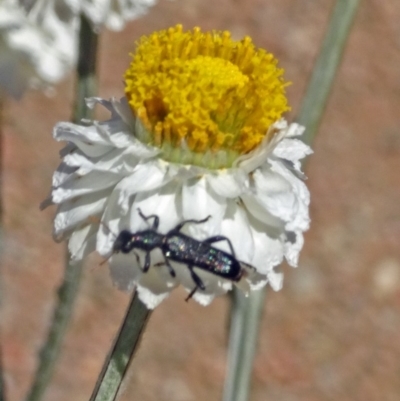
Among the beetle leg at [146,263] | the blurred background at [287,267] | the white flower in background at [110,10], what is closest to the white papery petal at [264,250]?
the beetle leg at [146,263]

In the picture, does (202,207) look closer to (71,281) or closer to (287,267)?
(71,281)

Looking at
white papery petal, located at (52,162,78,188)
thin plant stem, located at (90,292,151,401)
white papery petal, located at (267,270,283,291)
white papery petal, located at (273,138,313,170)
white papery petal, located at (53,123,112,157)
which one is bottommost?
thin plant stem, located at (90,292,151,401)

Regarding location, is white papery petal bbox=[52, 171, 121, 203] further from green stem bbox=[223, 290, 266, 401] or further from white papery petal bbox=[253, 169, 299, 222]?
green stem bbox=[223, 290, 266, 401]

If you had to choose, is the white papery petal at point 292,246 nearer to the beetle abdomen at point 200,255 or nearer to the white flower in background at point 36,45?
the beetle abdomen at point 200,255

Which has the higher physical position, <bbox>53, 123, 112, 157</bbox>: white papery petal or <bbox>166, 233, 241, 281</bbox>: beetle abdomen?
<bbox>53, 123, 112, 157</bbox>: white papery petal

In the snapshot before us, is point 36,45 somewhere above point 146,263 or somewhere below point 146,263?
above

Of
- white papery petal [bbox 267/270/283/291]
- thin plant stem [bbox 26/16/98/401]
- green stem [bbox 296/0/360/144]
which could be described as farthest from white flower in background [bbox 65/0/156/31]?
white papery petal [bbox 267/270/283/291]

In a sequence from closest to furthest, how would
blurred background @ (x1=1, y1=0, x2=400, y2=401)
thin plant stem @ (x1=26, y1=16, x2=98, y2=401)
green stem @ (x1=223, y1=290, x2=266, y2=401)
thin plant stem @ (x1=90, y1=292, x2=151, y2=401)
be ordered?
1. thin plant stem @ (x1=90, y1=292, x2=151, y2=401)
2. thin plant stem @ (x1=26, y1=16, x2=98, y2=401)
3. green stem @ (x1=223, y1=290, x2=266, y2=401)
4. blurred background @ (x1=1, y1=0, x2=400, y2=401)

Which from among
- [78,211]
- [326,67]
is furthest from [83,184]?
[326,67]
